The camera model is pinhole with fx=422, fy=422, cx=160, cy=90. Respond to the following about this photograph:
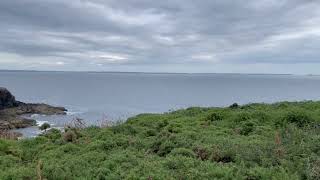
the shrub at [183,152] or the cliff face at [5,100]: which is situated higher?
the shrub at [183,152]

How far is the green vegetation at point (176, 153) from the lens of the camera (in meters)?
9.12

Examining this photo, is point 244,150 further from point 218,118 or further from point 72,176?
point 218,118

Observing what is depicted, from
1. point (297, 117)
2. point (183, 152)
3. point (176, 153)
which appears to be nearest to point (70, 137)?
point (176, 153)

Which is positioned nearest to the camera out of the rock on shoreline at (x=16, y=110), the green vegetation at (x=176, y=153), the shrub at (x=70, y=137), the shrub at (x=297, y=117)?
Answer: the green vegetation at (x=176, y=153)

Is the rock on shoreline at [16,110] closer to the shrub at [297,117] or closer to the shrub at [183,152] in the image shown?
the shrub at [297,117]

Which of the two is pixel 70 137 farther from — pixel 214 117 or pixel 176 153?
pixel 214 117

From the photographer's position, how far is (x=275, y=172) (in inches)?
351

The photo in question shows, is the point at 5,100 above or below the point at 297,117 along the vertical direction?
below

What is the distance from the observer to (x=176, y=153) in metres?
10.9

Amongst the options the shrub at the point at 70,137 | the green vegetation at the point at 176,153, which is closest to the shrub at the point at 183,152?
the green vegetation at the point at 176,153

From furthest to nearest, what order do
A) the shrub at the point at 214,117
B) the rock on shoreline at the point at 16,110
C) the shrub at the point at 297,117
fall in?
1. the rock on shoreline at the point at 16,110
2. the shrub at the point at 214,117
3. the shrub at the point at 297,117

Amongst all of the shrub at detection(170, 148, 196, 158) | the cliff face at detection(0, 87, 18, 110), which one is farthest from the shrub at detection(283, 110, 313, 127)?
the cliff face at detection(0, 87, 18, 110)

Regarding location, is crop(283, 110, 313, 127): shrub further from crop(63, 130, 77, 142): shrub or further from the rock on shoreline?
the rock on shoreline

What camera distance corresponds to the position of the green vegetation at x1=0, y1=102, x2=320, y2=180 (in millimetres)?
9125
